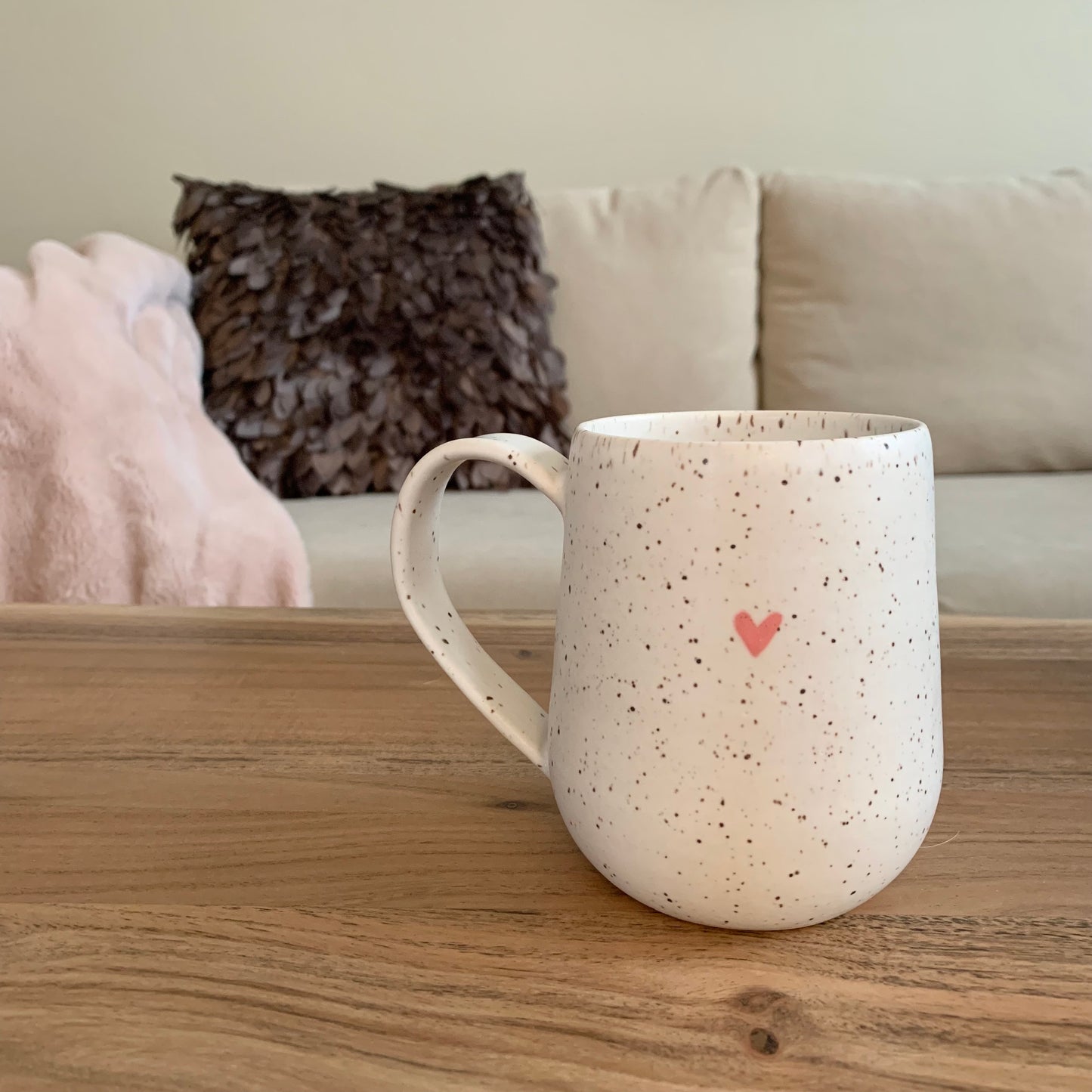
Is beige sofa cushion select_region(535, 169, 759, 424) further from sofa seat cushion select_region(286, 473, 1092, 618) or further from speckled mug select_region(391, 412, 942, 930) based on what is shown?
speckled mug select_region(391, 412, 942, 930)

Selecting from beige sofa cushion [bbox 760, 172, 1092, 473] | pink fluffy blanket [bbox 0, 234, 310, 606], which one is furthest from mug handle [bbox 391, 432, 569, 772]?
beige sofa cushion [bbox 760, 172, 1092, 473]

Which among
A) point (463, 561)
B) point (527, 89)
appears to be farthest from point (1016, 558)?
point (527, 89)

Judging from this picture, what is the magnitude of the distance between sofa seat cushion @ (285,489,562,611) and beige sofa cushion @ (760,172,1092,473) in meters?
0.66

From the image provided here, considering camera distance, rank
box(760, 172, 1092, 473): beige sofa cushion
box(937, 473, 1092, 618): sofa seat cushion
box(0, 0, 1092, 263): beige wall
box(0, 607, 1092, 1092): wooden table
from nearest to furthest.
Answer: box(0, 607, 1092, 1092): wooden table < box(937, 473, 1092, 618): sofa seat cushion < box(760, 172, 1092, 473): beige sofa cushion < box(0, 0, 1092, 263): beige wall

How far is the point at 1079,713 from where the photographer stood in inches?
19.8

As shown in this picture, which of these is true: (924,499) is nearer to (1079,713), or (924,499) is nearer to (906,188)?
(1079,713)

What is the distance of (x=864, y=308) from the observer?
1.62m

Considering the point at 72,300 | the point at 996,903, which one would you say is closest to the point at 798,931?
the point at 996,903

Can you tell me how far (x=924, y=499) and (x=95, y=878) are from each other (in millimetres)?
327

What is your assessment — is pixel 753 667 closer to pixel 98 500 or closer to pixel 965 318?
pixel 98 500

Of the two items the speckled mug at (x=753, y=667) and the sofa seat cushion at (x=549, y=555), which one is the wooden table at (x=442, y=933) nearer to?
the speckled mug at (x=753, y=667)

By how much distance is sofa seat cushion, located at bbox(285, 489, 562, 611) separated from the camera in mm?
1150

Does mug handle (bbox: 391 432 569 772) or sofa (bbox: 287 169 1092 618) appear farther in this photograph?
sofa (bbox: 287 169 1092 618)

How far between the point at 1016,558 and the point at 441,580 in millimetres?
959
